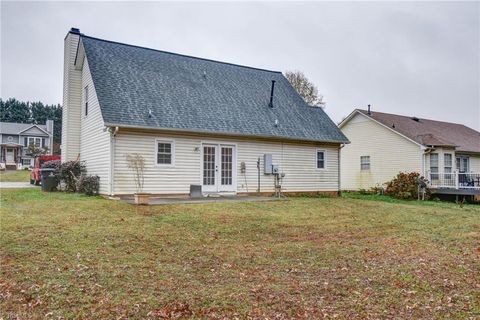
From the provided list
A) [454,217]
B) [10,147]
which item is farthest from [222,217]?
[10,147]

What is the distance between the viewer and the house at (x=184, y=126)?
14.1 metres

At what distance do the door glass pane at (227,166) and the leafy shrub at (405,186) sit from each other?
992 centimetres

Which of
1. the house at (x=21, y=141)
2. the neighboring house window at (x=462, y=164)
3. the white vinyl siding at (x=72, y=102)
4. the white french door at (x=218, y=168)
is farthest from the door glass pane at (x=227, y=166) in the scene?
the house at (x=21, y=141)

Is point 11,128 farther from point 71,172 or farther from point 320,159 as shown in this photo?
point 320,159

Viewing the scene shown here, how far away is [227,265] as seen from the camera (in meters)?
6.12

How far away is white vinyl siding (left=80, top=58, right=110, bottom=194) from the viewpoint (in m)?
13.9

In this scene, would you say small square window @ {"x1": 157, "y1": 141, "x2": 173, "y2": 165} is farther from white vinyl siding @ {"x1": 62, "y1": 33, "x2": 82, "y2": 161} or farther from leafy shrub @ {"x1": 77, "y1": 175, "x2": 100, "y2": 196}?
white vinyl siding @ {"x1": 62, "y1": 33, "x2": 82, "y2": 161}

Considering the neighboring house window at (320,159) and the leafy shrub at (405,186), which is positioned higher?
the neighboring house window at (320,159)

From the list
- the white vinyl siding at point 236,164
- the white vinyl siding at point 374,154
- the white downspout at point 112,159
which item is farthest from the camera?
the white vinyl siding at point 374,154

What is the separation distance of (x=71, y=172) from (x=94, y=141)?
194 centimetres

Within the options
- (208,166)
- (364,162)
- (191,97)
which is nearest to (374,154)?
(364,162)

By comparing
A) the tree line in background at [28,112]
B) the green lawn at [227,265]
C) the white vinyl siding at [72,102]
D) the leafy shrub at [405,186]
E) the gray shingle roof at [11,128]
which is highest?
the tree line in background at [28,112]

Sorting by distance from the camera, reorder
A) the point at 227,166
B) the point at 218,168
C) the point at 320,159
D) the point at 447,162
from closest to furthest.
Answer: the point at 218,168
the point at 227,166
the point at 320,159
the point at 447,162

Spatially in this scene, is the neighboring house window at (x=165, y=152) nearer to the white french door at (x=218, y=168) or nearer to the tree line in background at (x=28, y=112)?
the white french door at (x=218, y=168)
